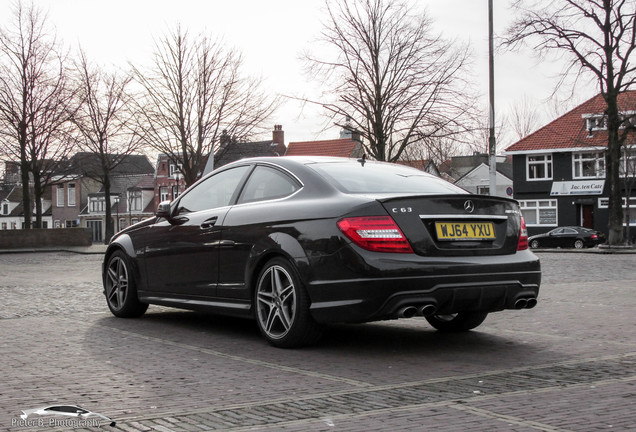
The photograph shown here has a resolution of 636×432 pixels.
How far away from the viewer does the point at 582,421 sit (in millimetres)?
3875

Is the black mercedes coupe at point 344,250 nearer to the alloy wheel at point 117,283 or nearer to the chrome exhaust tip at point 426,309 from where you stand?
the chrome exhaust tip at point 426,309

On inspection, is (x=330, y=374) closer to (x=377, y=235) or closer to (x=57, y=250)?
(x=377, y=235)

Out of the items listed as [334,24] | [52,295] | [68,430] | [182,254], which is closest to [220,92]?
[334,24]

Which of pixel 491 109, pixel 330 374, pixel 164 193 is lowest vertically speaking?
pixel 330 374

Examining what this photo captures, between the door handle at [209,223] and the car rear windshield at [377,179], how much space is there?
106 centimetres

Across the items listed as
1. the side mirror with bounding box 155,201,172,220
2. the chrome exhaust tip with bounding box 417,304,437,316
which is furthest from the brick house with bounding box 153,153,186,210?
the chrome exhaust tip with bounding box 417,304,437,316

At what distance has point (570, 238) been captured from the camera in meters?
44.3

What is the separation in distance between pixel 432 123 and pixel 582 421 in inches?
1307

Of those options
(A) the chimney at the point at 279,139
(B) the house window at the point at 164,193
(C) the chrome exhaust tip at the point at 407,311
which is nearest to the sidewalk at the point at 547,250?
(C) the chrome exhaust tip at the point at 407,311

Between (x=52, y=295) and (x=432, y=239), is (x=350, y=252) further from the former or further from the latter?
(x=52, y=295)

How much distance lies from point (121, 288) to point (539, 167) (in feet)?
167

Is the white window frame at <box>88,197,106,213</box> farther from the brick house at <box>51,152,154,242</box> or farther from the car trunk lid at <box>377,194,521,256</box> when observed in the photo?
the car trunk lid at <box>377,194,521,256</box>

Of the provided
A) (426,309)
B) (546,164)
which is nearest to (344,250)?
(426,309)

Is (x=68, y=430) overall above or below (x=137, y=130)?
below
